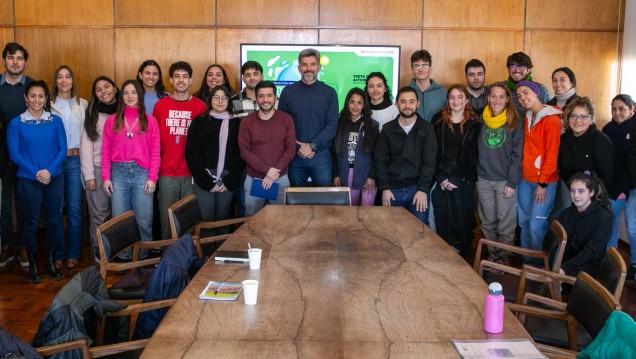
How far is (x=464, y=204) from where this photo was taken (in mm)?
5184

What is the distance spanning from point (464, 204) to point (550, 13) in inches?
104

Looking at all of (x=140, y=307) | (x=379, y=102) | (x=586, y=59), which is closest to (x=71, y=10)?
(x=379, y=102)

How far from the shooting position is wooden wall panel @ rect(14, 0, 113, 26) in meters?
6.58

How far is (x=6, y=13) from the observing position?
660 cm

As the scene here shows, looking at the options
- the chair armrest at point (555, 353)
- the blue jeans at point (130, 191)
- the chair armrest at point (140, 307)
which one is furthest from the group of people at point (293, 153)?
the chair armrest at point (555, 353)

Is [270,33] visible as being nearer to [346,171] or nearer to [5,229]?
[346,171]

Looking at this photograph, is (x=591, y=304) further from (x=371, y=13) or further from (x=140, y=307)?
(x=371, y=13)

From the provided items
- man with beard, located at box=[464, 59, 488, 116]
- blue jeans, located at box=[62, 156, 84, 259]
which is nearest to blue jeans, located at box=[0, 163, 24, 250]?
blue jeans, located at box=[62, 156, 84, 259]

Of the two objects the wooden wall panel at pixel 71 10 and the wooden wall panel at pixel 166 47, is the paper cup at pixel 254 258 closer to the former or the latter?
the wooden wall panel at pixel 166 47

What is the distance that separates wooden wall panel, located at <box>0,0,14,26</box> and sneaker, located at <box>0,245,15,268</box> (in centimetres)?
256

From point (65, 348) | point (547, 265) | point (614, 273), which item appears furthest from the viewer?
point (547, 265)

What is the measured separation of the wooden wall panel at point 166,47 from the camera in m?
6.60

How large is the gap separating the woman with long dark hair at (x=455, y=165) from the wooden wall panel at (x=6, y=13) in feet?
14.9

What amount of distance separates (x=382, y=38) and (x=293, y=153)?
2.16 metres
